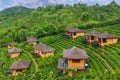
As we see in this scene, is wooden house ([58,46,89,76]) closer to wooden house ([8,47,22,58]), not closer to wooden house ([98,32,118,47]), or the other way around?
wooden house ([98,32,118,47])

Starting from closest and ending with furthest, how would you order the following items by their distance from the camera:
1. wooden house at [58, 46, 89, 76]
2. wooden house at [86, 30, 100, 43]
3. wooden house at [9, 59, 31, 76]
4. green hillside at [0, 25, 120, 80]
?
green hillside at [0, 25, 120, 80] < wooden house at [58, 46, 89, 76] < wooden house at [9, 59, 31, 76] < wooden house at [86, 30, 100, 43]

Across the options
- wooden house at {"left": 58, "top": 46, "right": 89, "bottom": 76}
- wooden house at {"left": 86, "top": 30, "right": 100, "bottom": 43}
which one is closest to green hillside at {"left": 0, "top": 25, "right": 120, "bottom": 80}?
wooden house at {"left": 58, "top": 46, "right": 89, "bottom": 76}

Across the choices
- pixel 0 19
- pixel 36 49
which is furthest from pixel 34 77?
pixel 0 19

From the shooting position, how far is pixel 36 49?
214 feet

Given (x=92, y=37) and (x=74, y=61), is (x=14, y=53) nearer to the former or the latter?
(x=92, y=37)

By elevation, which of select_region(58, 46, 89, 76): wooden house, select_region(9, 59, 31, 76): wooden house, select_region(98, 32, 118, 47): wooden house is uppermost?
select_region(98, 32, 118, 47): wooden house

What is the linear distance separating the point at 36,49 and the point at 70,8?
7156cm

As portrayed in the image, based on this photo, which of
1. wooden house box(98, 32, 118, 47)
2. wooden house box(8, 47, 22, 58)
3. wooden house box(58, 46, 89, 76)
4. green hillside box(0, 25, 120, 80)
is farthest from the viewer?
wooden house box(8, 47, 22, 58)

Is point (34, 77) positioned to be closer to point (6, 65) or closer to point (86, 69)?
point (86, 69)

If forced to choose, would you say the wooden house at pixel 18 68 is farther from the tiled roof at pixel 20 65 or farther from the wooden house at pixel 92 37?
the wooden house at pixel 92 37

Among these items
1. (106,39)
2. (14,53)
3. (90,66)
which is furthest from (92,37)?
(14,53)

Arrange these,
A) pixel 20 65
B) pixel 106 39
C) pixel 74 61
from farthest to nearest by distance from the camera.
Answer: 1. pixel 106 39
2. pixel 20 65
3. pixel 74 61

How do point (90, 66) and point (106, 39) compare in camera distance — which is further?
point (106, 39)

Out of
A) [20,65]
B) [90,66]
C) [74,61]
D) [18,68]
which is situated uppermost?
[74,61]
